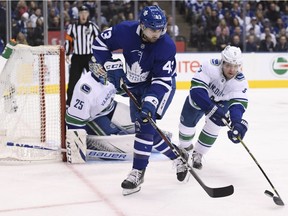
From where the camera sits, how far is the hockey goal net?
3.63m

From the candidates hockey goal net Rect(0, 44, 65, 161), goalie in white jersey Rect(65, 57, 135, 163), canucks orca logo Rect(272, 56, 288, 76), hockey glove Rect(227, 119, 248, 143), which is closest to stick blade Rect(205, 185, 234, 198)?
hockey glove Rect(227, 119, 248, 143)

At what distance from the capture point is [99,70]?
3312 mm

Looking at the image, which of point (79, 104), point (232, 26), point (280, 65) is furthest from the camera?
point (232, 26)

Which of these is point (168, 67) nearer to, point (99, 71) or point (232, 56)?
point (232, 56)

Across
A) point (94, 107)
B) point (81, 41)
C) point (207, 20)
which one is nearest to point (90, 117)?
point (94, 107)

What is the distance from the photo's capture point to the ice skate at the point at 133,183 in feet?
9.43

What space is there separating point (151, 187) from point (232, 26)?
666 cm

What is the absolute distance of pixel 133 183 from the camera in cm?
289

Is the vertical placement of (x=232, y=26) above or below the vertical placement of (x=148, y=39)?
below

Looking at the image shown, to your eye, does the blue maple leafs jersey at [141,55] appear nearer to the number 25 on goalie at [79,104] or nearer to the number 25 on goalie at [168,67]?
the number 25 on goalie at [168,67]

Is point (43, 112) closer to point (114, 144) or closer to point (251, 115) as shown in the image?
point (114, 144)

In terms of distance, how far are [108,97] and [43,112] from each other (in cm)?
43

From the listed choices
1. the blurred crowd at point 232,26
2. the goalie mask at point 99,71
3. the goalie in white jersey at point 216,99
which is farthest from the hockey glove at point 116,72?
the blurred crowd at point 232,26

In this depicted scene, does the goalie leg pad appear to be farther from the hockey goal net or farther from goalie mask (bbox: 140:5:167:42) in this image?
goalie mask (bbox: 140:5:167:42)
